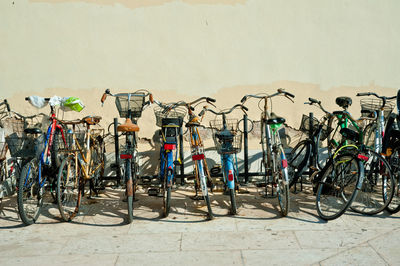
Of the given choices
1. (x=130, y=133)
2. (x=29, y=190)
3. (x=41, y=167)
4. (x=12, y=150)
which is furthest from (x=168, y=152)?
(x=12, y=150)

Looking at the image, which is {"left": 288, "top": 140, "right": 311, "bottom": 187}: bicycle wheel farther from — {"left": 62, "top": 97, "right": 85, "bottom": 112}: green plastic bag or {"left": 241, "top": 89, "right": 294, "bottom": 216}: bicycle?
{"left": 62, "top": 97, "right": 85, "bottom": 112}: green plastic bag

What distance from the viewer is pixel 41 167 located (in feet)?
14.7

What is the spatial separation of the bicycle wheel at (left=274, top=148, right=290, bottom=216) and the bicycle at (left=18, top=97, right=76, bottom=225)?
2599mm

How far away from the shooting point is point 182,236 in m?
4.01

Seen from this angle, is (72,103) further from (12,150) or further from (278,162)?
(278,162)

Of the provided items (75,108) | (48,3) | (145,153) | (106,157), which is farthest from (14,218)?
(48,3)

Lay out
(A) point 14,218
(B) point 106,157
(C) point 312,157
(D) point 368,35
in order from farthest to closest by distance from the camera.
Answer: (D) point 368,35 → (B) point 106,157 → (C) point 312,157 → (A) point 14,218

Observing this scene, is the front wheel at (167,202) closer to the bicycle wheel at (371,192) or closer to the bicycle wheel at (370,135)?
the bicycle wheel at (371,192)

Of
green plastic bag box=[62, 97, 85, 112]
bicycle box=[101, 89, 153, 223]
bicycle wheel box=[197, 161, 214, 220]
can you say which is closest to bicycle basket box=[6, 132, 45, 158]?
green plastic bag box=[62, 97, 85, 112]

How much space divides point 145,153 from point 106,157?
25.7 inches

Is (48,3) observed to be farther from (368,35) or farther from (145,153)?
(368,35)

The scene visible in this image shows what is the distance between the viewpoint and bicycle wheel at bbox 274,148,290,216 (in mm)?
4361

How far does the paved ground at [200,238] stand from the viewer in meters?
3.48

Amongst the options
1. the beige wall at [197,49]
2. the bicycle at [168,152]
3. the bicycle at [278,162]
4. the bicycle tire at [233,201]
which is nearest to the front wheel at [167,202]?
the bicycle at [168,152]
